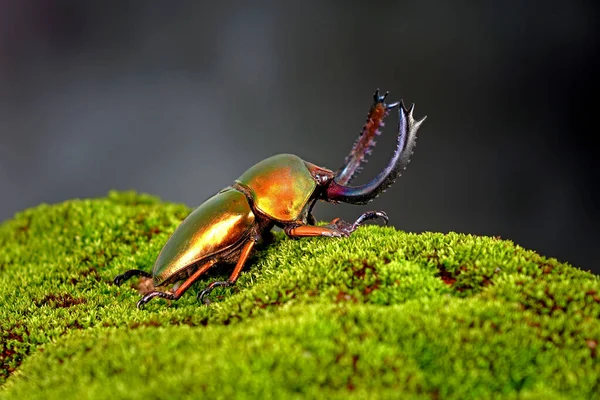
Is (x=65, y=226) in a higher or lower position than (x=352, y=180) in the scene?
lower

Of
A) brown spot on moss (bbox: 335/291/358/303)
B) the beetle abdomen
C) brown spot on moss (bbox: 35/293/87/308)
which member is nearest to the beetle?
the beetle abdomen

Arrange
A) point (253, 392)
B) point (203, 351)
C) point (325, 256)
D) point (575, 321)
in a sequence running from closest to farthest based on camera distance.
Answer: point (253, 392) < point (203, 351) < point (575, 321) < point (325, 256)

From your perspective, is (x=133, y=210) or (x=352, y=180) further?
(x=133, y=210)

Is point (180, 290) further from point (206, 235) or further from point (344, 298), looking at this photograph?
point (344, 298)

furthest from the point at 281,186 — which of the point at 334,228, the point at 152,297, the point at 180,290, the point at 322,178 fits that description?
the point at 152,297

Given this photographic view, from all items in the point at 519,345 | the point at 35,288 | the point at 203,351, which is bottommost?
the point at 35,288

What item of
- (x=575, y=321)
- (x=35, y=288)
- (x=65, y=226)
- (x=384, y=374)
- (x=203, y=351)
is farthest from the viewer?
(x=65, y=226)

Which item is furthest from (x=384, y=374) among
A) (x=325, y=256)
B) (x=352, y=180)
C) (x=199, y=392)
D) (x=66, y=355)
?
(x=352, y=180)

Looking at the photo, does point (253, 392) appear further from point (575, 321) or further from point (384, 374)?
point (575, 321)
